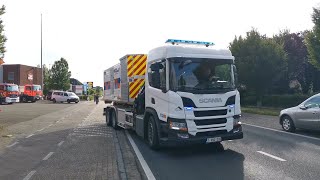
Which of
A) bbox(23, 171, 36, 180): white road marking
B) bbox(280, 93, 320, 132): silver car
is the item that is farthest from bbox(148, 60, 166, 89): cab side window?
bbox(280, 93, 320, 132): silver car

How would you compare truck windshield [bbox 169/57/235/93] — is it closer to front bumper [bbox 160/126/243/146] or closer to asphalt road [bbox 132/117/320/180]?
front bumper [bbox 160/126/243/146]

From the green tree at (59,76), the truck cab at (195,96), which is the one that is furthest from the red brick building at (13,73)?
the truck cab at (195,96)

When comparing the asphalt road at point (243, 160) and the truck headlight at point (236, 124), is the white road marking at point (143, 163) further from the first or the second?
the truck headlight at point (236, 124)

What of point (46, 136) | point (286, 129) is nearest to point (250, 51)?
point (286, 129)

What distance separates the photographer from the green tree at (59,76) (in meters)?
79.8

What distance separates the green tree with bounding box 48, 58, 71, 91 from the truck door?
238 ft

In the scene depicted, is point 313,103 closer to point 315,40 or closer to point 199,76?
point 199,76

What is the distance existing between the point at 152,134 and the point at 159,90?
131 cm

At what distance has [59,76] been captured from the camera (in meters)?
80.2

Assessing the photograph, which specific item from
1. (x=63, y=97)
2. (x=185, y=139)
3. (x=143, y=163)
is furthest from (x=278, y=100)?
(x=63, y=97)

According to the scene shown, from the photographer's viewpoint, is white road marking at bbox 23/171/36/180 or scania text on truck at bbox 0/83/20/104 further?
scania text on truck at bbox 0/83/20/104

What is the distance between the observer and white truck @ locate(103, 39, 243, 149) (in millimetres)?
9164

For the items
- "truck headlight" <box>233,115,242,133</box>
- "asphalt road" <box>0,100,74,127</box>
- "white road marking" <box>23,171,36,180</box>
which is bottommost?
"white road marking" <box>23,171,36,180</box>

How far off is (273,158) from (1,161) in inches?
273
